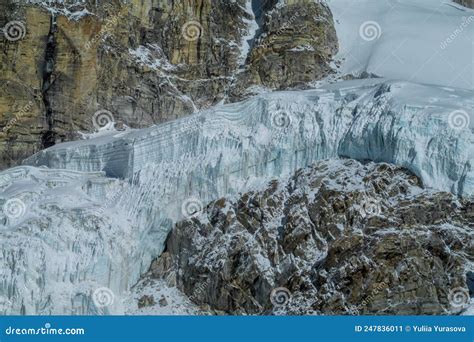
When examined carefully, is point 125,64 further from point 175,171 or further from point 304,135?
point 304,135

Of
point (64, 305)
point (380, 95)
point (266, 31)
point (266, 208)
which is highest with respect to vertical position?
point (266, 31)

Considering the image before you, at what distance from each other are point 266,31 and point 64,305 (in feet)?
66.9

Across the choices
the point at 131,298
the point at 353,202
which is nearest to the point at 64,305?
the point at 131,298

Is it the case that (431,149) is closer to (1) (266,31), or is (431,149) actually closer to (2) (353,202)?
(2) (353,202)

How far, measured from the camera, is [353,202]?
49781mm
